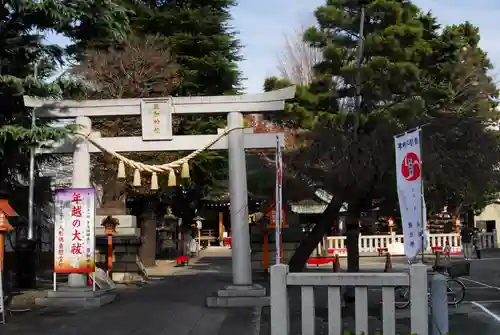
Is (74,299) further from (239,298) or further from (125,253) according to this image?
(125,253)

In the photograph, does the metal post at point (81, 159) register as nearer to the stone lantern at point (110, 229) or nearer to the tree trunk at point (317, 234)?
the stone lantern at point (110, 229)

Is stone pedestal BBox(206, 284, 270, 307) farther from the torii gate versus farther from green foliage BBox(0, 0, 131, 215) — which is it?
green foliage BBox(0, 0, 131, 215)

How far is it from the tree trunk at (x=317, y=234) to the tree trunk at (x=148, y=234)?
34.6 feet

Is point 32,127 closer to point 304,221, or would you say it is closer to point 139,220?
point 139,220

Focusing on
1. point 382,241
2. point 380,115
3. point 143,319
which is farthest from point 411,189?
point 382,241

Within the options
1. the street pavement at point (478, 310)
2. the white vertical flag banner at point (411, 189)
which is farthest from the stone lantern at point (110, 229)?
the white vertical flag banner at point (411, 189)

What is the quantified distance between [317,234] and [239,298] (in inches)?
164

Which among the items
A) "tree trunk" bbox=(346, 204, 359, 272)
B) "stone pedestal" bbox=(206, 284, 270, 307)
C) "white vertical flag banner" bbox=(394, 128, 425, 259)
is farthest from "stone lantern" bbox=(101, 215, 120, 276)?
"white vertical flag banner" bbox=(394, 128, 425, 259)

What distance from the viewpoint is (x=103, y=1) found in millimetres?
11789

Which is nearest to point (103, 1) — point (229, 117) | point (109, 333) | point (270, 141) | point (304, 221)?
point (229, 117)

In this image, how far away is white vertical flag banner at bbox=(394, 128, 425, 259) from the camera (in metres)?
7.75

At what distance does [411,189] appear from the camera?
788 centimetres

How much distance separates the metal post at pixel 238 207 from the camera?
13.2 metres

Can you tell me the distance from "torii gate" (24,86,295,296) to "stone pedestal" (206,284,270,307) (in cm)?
23
